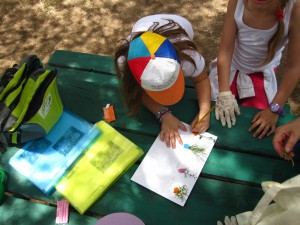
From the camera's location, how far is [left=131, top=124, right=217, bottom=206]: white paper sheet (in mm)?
1286

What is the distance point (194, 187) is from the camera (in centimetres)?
129

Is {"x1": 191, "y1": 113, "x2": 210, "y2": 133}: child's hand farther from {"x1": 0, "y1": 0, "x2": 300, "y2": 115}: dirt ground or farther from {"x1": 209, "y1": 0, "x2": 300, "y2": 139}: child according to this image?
{"x1": 0, "y1": 0, "x2": 300, "y2": 115}: dirt ground

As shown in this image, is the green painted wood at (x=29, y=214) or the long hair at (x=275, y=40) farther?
the long hair at (x=275, y=40)

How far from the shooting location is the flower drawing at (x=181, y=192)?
1262mm

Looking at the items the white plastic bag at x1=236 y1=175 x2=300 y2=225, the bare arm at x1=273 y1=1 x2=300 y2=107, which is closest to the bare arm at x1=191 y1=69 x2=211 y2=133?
the bare arm at x1=273 y1=1 x2=300 y2=107

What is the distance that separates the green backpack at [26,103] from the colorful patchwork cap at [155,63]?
17.3 inches

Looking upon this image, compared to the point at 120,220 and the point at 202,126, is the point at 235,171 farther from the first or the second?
the point at 120,220

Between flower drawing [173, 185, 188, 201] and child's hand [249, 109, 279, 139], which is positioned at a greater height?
child's hand [249, 109, 279, 139]

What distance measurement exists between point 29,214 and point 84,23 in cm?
205

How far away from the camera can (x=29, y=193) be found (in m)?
1.35

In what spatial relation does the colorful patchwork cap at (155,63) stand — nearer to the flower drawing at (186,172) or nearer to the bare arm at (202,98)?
the bare arm at (202,98)

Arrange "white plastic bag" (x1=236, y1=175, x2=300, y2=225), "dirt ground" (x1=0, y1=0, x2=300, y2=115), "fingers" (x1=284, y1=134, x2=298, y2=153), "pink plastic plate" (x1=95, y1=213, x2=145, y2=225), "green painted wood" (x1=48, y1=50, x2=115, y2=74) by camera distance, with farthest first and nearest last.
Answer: "dirt ground" (x1=0, y1=0, x2=300, y2=115)
"green painted wood" (x1=48, y1=50, x2=115, y2=74)
"fingers" (x1=284, y1=134, x2=298, y2=153)
"pink plastic plate" (x1=95, y1=213, x2=145, y2=225)
"white plastic bag" (x1=236, y1=175, x2=300, y2=225)

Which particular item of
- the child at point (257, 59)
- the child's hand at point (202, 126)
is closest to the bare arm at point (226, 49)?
the child at point (257, 59)

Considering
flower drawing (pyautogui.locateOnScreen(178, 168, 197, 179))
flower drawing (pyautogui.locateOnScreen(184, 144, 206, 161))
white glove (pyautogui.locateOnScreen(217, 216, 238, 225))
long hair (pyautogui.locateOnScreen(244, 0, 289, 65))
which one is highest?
long hair (pyautogui.locateOnScreen(244, 0, 289, 65))
